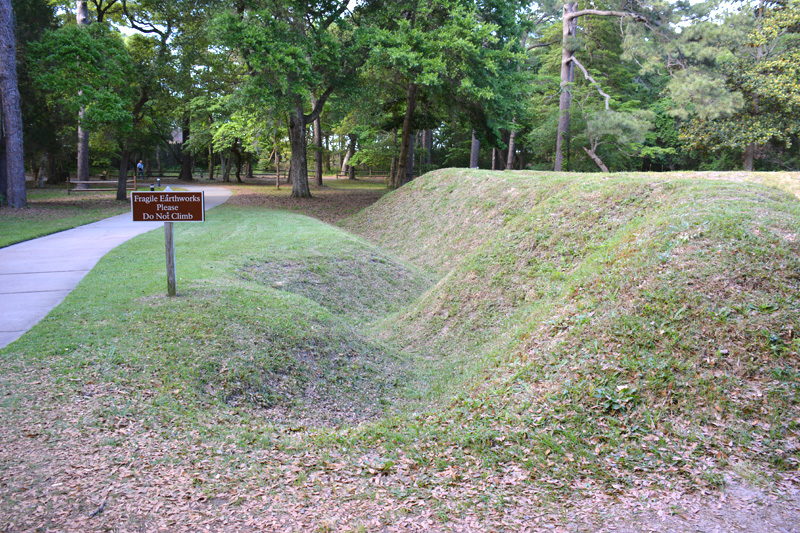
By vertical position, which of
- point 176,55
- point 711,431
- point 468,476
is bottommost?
point 468,476

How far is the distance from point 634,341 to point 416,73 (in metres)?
18.4

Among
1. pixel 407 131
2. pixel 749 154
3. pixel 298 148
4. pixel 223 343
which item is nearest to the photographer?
pixel 223 343

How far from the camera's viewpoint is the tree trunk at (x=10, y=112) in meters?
18.1

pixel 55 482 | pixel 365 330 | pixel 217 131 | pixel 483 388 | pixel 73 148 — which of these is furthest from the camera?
pixel 73 148

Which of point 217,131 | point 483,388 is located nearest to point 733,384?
point 483,388

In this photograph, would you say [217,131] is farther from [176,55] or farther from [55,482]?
[55,482]

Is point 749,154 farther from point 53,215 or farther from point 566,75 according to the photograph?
point 53,215

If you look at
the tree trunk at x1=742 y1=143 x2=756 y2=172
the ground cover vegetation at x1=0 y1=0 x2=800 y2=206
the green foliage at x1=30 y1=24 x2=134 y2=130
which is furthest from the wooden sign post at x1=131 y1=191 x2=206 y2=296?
the tree trunk at x1=742 y1=143 x2=756 y2=172

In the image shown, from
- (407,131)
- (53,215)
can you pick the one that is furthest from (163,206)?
(407,131)

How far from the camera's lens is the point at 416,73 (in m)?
21.6

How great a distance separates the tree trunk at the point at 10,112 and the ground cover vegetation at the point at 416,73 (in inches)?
2.9

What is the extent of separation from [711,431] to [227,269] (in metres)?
8.04

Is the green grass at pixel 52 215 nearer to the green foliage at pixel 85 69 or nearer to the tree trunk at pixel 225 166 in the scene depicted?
the green foliage at pixel 85 69

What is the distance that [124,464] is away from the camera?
13.2 feet
